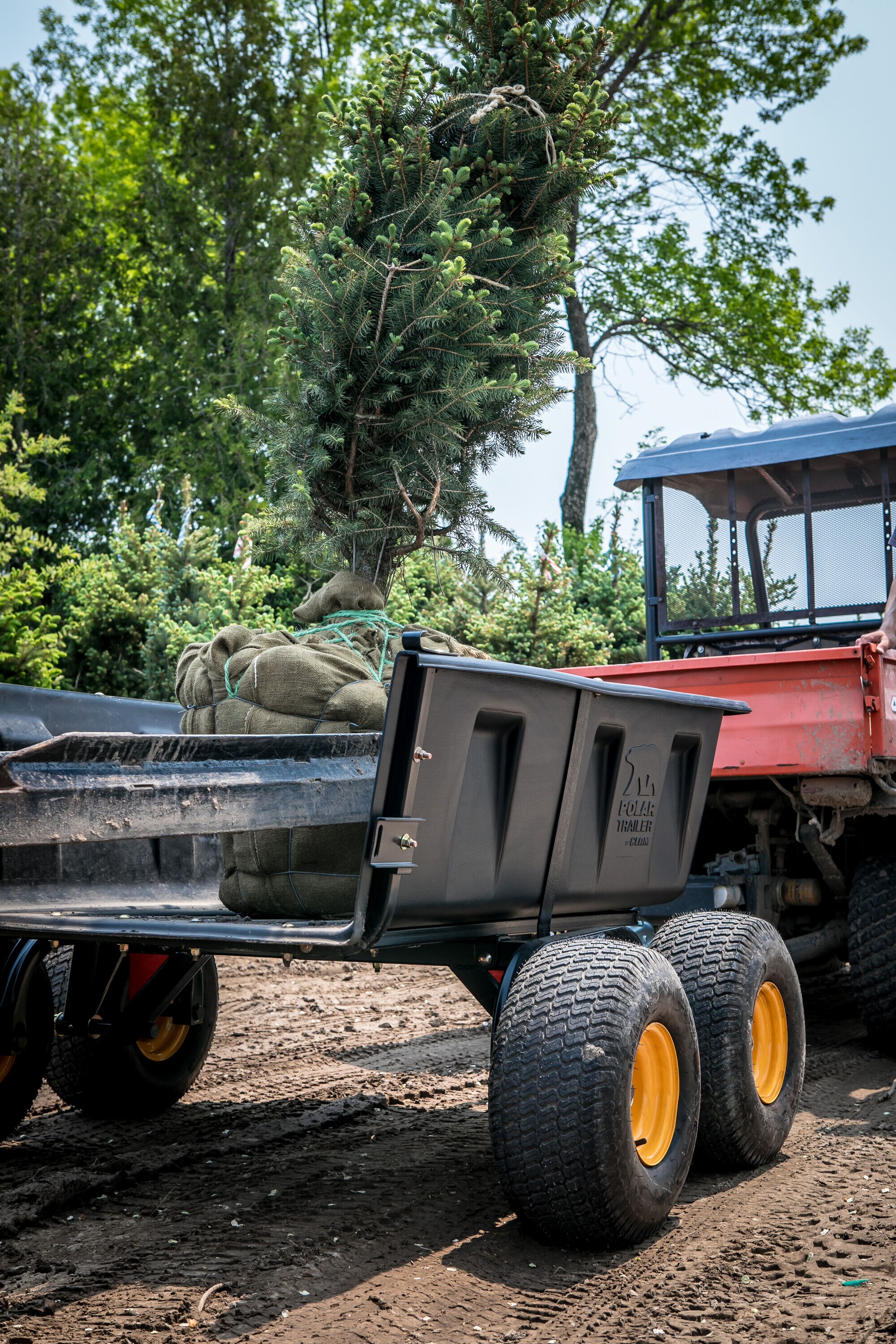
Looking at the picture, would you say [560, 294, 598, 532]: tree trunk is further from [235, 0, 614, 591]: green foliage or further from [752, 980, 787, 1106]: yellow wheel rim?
[752, 980, 787, 1106]: yellow wheel rim

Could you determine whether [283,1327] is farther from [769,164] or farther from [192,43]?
[192,43]

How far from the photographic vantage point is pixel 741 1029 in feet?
11.7

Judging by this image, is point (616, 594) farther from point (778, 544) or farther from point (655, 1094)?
point (655, 1094)

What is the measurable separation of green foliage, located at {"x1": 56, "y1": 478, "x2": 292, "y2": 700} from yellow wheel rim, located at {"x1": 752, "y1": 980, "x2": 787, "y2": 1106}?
21.8ft

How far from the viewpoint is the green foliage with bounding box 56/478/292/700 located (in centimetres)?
998

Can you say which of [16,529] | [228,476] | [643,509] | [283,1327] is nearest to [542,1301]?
[283,1327]

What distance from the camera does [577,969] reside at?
9.84 feet

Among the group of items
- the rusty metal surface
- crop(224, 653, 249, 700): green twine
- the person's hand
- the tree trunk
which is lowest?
the rusty metal surface

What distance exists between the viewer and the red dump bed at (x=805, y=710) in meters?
4.74

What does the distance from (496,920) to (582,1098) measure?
590 millimetres

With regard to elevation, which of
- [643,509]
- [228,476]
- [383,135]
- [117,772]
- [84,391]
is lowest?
[117,772]

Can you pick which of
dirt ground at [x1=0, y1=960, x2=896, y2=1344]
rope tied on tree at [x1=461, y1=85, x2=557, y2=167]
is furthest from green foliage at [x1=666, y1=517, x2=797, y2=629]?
dirt ground at [x1=0, y1=960, x2=896, y2=1344]

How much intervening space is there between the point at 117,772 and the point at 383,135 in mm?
3365

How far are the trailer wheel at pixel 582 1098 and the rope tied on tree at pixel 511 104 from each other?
3397 mm
